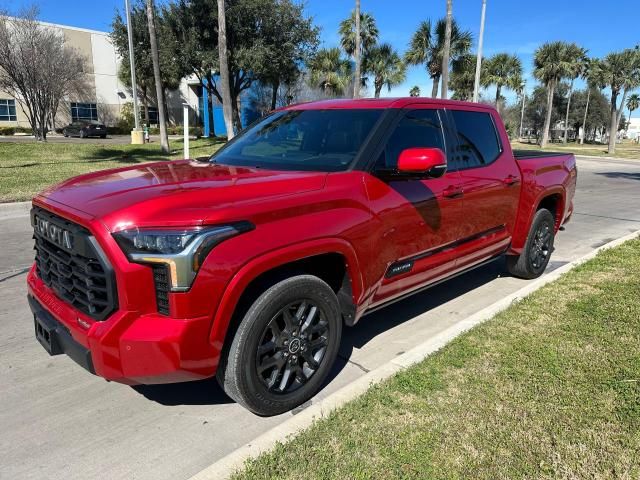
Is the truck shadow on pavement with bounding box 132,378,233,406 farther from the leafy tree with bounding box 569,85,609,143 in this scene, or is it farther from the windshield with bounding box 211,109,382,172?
the leafy tree with bounding box 569,85,609,143

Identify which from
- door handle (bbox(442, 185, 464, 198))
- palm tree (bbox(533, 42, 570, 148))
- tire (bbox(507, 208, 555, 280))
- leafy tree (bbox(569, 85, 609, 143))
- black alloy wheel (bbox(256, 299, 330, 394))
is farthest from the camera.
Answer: leafy tree (bbox(569, 85, 609, 143))

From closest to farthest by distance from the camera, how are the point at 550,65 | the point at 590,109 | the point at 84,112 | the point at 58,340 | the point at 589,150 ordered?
the point at 58,340 < the point at 550,65 < the point at 589,150 < the point at 84,112 < the point at 590,109

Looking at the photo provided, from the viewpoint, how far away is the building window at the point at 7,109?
4466 centimetres

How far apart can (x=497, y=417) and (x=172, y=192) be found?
2.15 m

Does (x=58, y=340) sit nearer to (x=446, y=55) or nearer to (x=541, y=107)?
(x=446, y=55)

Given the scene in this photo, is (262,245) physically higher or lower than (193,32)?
lower

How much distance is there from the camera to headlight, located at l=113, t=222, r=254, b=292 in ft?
7.55

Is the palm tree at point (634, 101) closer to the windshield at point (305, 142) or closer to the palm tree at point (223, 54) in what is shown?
the palm tree at point (223, 54)

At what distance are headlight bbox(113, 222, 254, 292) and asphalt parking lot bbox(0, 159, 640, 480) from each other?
38.1 inches

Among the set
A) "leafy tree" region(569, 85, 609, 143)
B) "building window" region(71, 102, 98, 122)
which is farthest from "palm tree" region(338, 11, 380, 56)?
"leafy tree" region(569, 85, 609, 143)

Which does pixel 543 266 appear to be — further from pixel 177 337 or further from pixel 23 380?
pixel 23 380

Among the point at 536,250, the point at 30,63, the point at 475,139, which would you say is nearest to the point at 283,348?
the point at 475,139

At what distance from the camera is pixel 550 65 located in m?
43.9

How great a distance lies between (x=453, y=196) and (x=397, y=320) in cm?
123
